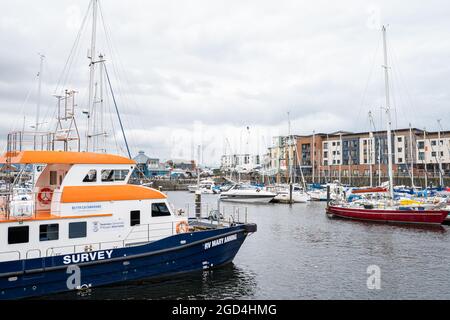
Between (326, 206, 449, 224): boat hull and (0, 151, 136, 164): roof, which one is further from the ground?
(0, 151, 136, 164): roof

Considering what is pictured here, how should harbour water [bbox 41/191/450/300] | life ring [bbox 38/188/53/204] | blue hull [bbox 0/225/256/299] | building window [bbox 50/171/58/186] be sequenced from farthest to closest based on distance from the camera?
building window [bbox 50/171/58/186] → life ring [bbox 38/188/53/204] → harbour water [bbox 41/191/450/300] → blue hull [bbox 0/225/256/299]

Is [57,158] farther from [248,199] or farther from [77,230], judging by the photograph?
[248,199]

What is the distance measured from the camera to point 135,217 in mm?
17938

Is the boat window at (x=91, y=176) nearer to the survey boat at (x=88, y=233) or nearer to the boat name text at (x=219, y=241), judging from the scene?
the survey boat at (x=88, y=233)

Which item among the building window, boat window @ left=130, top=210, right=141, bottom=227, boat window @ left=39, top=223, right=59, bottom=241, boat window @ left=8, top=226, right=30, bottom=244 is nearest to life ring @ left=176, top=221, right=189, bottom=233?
boat window @ left=130, top=210, right=141, bottom=227

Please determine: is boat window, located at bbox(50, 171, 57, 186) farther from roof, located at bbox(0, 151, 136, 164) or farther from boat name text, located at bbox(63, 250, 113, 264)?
boat name text, located at bbox(63, 250, 113, 264)

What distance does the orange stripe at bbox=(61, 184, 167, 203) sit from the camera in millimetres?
16531

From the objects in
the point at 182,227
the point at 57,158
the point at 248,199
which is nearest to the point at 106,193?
the point at 57,158

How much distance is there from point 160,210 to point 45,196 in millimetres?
5070

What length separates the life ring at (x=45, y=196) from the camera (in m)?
17.3

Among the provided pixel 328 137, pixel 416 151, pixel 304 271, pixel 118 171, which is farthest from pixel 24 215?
pixel 328 137

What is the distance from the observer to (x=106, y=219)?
1708 centimetres

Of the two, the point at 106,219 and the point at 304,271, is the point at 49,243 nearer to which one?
the point at 106,219

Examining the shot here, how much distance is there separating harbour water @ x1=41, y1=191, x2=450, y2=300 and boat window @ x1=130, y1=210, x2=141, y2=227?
2.62 meters
